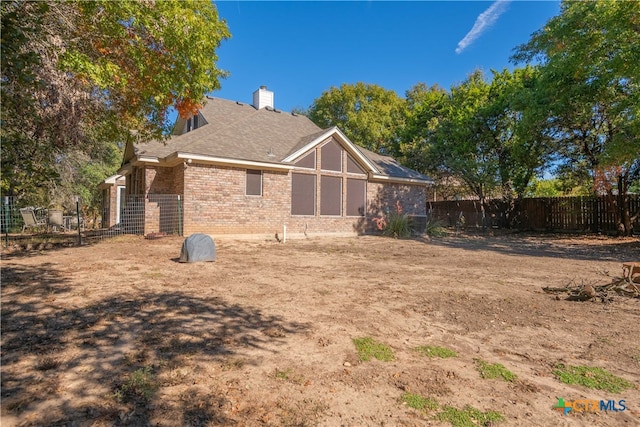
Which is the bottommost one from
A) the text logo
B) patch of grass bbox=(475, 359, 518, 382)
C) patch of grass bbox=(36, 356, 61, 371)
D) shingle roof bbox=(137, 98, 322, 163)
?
the text logo

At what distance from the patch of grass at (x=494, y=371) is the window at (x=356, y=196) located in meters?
13.2

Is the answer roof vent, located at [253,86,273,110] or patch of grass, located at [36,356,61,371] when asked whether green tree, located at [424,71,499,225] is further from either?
patch of grass, located at [36,356,61,371]

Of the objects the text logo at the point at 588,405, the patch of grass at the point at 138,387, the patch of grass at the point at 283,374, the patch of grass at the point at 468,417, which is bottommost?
the text logo at the point at 588,405

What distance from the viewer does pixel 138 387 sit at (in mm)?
2508

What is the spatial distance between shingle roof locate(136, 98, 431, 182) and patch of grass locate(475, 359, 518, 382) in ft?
35.9

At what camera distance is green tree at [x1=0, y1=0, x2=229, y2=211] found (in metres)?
4.70

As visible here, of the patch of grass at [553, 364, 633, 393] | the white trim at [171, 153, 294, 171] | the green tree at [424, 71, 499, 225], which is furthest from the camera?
the green tree at [424, 71, 499, 225]

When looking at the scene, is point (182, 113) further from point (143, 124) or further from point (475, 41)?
point (475, 41)

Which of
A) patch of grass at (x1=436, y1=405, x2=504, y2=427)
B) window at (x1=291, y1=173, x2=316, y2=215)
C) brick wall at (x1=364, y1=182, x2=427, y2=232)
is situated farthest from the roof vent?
patch of grass at (x1=436, y1=405, x2=504, y2=427)

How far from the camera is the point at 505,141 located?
801 inches

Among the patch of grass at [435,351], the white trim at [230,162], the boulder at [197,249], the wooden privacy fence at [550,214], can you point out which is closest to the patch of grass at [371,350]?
the patch of grass at [435,351]

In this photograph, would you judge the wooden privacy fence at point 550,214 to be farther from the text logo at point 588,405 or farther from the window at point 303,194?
the text logo at point 588,405

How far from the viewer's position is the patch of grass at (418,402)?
235 cm

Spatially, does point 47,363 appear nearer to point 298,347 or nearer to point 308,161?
point 298,347
